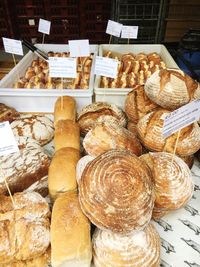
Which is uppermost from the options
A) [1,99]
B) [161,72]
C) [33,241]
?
[161,72]

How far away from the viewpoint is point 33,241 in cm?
112

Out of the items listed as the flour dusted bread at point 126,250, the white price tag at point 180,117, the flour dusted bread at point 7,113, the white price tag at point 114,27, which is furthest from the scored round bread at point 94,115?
the white price tag at point 114,27

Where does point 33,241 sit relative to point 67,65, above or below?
below

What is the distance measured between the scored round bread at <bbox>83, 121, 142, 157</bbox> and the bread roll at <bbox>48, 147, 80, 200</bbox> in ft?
0.40

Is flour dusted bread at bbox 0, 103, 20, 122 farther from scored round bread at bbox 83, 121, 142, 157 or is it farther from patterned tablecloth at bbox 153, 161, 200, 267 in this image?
patterned tablecloth at bbox 153, 161, 200, 267

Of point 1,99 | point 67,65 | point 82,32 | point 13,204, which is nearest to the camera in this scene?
point 13,204

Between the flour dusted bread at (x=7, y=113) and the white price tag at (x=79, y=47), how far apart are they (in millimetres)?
736

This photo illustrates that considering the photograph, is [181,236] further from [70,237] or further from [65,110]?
[65,110]

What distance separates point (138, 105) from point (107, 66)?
477mm

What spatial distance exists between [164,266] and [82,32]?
439 centimetres

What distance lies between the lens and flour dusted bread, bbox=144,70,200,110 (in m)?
1.52

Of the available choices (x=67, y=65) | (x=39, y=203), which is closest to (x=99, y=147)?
(x=39, y=203)

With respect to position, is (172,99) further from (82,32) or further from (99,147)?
(82,32)

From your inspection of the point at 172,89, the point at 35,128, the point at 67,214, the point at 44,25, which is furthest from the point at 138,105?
the point at 44,25
